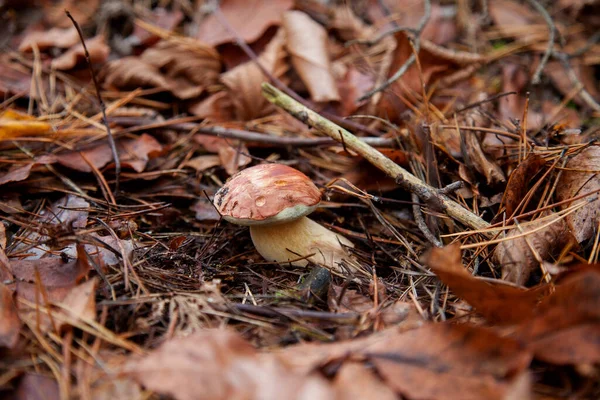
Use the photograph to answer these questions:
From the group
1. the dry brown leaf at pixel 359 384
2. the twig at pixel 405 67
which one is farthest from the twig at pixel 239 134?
the dry brown leaf at pixel 359 384

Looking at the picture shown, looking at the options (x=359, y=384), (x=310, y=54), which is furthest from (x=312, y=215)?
(x=310, y=54)

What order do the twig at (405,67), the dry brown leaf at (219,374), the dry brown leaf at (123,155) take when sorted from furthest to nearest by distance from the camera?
the twig at (405,67)
the dry brown leaf at (123,155)
the dry brown leaf at (219,374)

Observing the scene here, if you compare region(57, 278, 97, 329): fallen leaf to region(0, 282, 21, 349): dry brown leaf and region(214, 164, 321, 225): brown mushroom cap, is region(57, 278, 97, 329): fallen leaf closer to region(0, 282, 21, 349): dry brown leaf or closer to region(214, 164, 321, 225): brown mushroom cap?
region(0, 282, 21, 349): dry brown leaf

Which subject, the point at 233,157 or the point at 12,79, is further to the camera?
the point at 12,79

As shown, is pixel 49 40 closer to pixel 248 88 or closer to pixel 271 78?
pixel 248 88

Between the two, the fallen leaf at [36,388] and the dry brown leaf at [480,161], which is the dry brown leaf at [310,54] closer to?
the dry brown leaf at [480,161]
